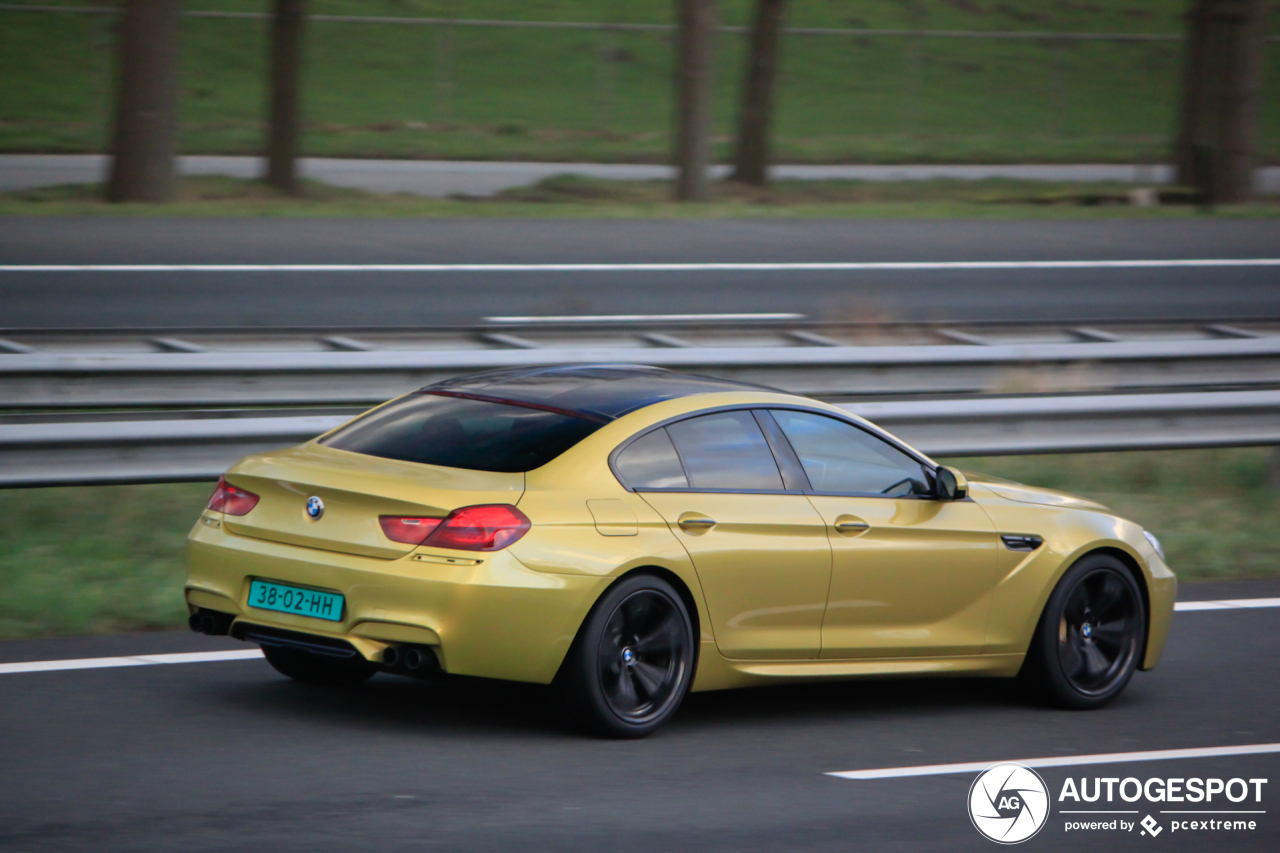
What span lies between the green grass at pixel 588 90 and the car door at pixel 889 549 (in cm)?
2694

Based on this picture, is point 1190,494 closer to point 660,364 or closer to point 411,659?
point 660,364

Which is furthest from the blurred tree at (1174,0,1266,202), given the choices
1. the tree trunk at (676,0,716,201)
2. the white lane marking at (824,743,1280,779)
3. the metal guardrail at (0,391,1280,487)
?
the white lane marking at (824,743,1280,779)

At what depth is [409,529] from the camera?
20.3 feet

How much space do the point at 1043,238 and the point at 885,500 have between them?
17.1 meters

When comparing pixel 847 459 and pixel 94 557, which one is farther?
pixel 94 557

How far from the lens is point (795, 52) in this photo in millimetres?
49562

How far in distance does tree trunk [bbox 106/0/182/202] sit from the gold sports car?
15.8m

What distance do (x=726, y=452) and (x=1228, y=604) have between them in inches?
164

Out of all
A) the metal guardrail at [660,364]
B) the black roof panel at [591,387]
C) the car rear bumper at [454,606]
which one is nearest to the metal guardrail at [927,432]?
the metal guardrail at [660,364]

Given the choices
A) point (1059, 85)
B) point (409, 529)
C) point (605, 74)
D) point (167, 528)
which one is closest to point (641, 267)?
point (167, 528)

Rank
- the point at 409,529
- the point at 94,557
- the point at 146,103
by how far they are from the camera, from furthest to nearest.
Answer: the point at 146,103, the point at 94,557, the point at 409,529

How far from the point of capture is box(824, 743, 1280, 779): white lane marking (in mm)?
6387

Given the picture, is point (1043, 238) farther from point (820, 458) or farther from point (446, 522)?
point (446, 522)

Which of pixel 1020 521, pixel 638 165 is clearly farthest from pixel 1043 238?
pixel 1020 521
